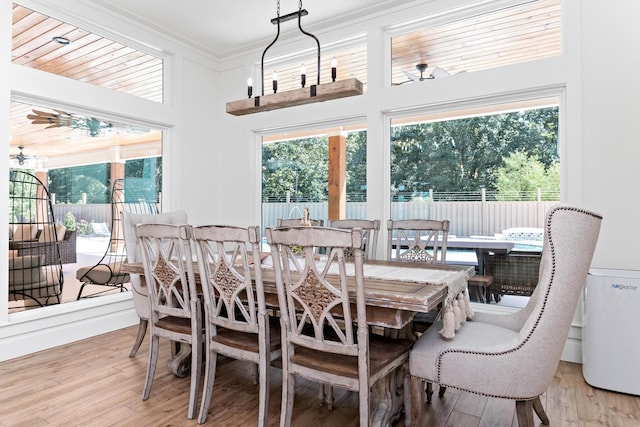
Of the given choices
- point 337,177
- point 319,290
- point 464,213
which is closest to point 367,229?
point 464,213

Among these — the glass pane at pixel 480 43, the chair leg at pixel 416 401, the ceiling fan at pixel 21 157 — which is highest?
the glass pane at pixel 480 43

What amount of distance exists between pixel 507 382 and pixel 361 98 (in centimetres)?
302

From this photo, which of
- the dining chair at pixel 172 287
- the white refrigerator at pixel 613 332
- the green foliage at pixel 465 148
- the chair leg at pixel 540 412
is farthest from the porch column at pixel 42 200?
the white refrigerator at pixel 613 332

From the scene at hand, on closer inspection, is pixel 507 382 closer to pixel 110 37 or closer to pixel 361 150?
pixel 361 150

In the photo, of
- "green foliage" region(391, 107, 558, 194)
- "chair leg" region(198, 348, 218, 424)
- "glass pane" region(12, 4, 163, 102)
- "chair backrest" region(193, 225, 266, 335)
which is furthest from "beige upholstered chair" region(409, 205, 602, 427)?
"glass pane" region(12, 4, 163, 102)

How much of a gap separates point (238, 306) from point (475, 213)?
92.9 inches

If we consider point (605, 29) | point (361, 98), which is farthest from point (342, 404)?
point (605, 29)

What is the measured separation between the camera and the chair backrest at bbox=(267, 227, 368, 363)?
5.22 ft

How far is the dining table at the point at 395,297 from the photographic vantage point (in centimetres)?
173

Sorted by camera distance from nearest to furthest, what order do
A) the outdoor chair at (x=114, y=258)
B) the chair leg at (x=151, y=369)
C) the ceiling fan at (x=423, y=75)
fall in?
1. the chair leg at (x=151, y=369)
2. the ceiling fan at (x=423, y=75)
3. the outdoor chair at (x=114, y=258)

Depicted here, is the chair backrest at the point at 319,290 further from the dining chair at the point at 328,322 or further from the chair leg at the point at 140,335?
the chair leg at the point at 140,335

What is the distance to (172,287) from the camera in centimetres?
231

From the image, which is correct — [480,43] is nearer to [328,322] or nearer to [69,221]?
[328,322]

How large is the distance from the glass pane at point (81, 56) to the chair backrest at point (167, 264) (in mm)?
2237
